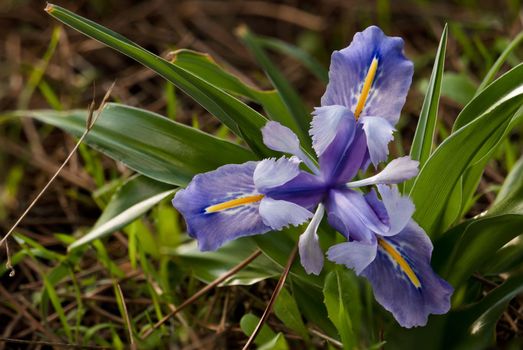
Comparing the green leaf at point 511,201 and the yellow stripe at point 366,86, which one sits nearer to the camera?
the yellow stripe at point 366,86

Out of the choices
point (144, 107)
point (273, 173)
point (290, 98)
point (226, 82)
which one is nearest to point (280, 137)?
point (273, 173)

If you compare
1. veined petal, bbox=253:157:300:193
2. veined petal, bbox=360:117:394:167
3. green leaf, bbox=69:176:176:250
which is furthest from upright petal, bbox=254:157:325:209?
green leaf, bbox=69:176:176:250

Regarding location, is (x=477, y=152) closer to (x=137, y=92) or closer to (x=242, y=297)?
(x=242, y=297)

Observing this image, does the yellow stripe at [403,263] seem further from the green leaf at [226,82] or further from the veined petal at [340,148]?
the green leaf at [226,82]

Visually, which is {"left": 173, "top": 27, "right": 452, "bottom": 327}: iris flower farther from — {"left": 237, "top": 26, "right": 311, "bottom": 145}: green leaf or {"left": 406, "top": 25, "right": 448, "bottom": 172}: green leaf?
{"left": 237, "top": 26, "right": 311, "bottom": 145}: green leaf

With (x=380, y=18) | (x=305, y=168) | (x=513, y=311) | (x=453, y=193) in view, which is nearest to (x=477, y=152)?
(x=453, y=193)

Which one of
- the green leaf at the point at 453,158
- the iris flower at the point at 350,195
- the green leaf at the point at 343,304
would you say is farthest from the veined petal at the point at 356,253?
the green leaf at the point at 453,158
